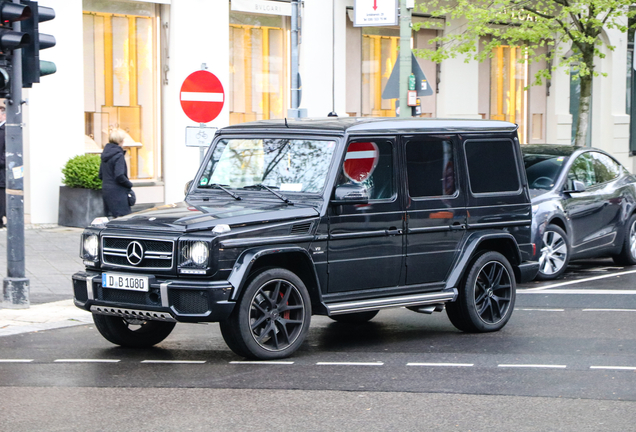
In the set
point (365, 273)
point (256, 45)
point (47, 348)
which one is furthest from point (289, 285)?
point (256, 45)

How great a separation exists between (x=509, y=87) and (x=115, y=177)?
51.8 ft

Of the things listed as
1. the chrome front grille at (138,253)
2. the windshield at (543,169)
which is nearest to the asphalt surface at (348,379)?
the chrome front grille at (138,253)

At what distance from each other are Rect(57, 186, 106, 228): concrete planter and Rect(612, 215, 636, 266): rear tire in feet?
26.5

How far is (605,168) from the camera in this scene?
14.1 m

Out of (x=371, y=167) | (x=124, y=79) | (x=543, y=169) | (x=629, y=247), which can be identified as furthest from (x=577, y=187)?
(x=124, y=79)

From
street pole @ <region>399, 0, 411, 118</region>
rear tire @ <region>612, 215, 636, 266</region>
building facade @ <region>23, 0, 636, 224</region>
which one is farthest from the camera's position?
street pole @ <region>399, 0, 411, 118</region>

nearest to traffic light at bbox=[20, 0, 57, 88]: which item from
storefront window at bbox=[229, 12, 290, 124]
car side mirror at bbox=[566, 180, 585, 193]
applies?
car side mirror at bbox=[566, 180, 585, 193]

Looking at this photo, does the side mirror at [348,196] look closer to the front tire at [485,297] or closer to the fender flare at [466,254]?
the fender flare at [466,254]

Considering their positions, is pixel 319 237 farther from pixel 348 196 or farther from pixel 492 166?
pixel 492 166

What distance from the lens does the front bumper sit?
7262mm

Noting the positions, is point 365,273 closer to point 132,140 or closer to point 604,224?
point 604,224

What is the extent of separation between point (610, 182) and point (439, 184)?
5.85 m

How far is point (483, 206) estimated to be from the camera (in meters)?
9.26

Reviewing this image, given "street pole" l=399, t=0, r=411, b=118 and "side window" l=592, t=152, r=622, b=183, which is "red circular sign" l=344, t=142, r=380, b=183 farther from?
"street pole" l=399, t=0, r=411, b=118
